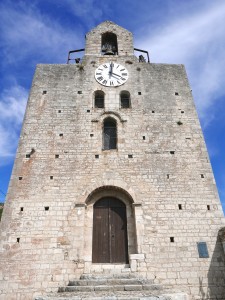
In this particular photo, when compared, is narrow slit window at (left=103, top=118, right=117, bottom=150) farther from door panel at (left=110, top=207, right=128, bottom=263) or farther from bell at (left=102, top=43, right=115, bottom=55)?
bell at (left=102, top=43, right=115, bottom=55)

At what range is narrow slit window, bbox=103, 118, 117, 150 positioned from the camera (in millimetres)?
10852

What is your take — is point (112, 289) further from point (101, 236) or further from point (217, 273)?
point (217, 273)

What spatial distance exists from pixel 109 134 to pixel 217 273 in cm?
635

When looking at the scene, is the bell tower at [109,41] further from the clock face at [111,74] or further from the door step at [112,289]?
the door step at [112,289]

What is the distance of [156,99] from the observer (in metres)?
12.0

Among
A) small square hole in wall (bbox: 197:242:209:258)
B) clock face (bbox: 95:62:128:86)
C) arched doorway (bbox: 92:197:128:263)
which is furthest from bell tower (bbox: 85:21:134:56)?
small square hole in wall (bbox: 197:242:209:258)

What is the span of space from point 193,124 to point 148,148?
2395 mm

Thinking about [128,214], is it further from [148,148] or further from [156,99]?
[156,99]

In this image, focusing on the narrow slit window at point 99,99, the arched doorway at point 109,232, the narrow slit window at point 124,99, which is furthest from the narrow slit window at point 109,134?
the arched doorway at point 109,232

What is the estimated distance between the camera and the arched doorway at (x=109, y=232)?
8.70m

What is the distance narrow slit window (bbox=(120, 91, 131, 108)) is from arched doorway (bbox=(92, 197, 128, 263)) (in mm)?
4522

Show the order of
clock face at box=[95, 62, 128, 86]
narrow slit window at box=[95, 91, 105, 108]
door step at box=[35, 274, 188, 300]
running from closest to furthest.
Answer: door step at box=[35, 274, 188, 300] < narrow slit window at box=[95, 91, 105, 108] < clock face at box=[95, 62, 128, 86]

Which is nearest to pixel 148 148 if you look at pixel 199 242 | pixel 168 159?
pixel 168 159

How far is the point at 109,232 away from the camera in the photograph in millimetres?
9070
